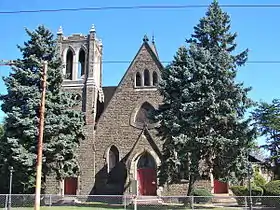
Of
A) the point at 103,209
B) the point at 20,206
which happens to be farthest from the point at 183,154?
the point at 20,206

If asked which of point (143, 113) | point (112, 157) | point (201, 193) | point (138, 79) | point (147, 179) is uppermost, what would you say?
point (138, 79)

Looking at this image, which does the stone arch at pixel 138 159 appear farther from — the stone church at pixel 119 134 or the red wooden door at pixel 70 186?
the red wooden door at pixel 70 186

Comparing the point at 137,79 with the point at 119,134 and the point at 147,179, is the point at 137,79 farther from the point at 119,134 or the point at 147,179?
the point at 147,179

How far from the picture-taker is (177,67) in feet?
90.7

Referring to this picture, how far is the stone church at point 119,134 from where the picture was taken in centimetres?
3303

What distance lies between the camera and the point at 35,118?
28.2 meters

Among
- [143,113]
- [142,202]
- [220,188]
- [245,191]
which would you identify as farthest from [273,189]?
[143,113]

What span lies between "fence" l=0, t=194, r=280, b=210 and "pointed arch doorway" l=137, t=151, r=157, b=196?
83.0 inches

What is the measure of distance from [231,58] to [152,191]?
43.4ft

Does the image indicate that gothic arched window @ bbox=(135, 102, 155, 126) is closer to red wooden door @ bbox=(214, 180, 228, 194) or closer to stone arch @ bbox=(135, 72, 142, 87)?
stone arch @ bbox=(135, 72, 142, 87)

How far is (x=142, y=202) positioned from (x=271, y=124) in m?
11.5

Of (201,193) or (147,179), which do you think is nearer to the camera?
(201,193)

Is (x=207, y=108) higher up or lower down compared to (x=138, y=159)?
higher up

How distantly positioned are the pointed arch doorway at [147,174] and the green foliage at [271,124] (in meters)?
9.10
